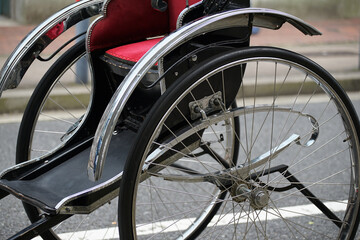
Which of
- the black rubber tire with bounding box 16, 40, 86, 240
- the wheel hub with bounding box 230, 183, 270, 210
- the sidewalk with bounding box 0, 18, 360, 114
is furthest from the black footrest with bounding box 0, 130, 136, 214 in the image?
the sidewalk with bounding box 0, 18, 360, 114

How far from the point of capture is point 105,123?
192 centimetres

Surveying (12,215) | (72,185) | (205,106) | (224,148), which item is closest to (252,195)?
(224,148)

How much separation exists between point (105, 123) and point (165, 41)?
0.35 metres

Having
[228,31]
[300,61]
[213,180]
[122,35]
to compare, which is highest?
[122,35]

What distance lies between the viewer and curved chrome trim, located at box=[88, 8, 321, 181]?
1.91 m

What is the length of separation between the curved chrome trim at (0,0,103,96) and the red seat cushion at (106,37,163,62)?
9.2 inches

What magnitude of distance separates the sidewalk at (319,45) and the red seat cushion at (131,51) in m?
2.66

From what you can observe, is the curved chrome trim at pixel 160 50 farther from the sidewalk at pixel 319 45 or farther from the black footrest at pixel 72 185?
the sidewalk at pixel 319 45

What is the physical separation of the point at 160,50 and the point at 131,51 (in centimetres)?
45

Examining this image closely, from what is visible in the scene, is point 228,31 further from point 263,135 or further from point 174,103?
point 263,135

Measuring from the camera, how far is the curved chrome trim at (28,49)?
236 cm

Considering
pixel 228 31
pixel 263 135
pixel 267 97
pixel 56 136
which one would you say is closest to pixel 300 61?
pixel 228 31

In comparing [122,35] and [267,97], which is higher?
[267,97]

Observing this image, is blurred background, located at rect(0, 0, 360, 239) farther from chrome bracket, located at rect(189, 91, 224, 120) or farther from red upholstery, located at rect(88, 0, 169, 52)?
chrome bracket, located at rect(189, 91, 224, 120)
